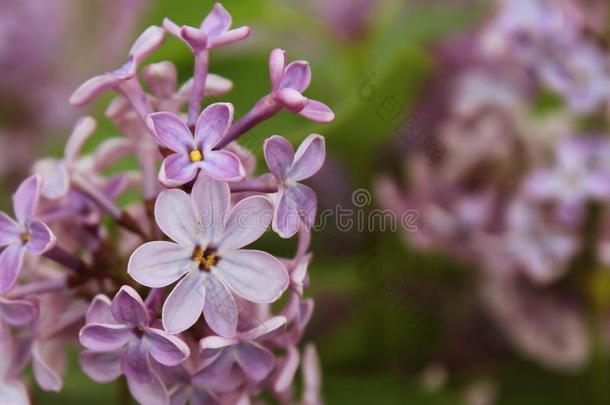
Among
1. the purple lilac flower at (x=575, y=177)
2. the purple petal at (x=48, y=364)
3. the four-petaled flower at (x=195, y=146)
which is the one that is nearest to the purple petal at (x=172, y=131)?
the four-petaled flower at (x=195, y=146)

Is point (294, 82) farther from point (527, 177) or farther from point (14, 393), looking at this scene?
point (527, 177)

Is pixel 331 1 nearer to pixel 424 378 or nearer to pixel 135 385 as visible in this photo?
pixel 424 378

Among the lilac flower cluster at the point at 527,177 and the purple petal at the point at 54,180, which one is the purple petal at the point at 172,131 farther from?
the lilac flower cluster at the point at 527,177

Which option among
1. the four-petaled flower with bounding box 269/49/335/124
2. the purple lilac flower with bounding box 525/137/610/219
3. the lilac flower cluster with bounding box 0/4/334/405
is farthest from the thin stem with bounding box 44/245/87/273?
the purple lilac flower with bounding box 525/137/610/219

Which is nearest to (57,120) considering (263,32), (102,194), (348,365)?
(263,32)

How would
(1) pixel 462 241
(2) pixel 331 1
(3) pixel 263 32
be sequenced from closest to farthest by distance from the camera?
1. (1) pixel 462 241
2. (3) pixel 263 32
3. (2) pixel 331 1

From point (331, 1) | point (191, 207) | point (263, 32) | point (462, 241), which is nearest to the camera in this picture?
point (191, 207)

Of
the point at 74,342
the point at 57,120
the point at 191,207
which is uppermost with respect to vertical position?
the point at 191,207
